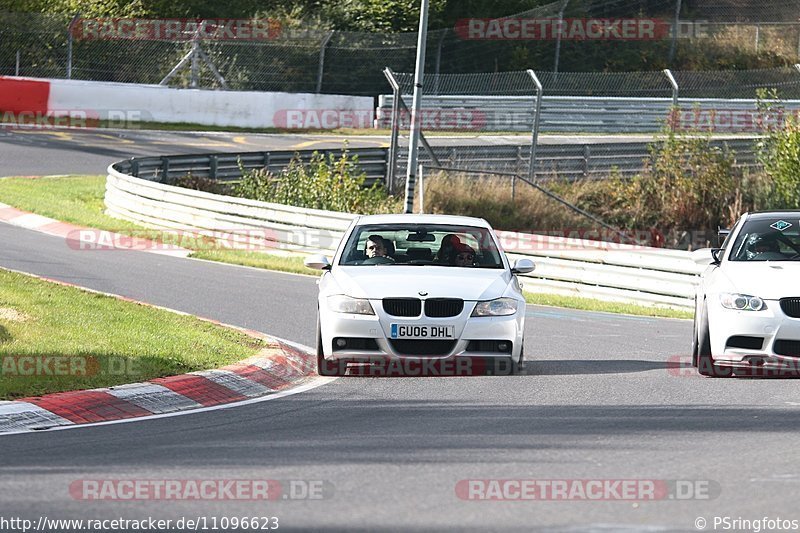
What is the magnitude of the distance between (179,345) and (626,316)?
7.89 metres

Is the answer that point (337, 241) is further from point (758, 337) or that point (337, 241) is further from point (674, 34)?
point (674, 34)

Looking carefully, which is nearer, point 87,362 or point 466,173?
point 87,362

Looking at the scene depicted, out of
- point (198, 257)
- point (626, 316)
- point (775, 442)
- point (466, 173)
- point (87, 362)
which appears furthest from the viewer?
point (466, 173)

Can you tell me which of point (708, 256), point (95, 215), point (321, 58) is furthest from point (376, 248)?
point (321, 58)

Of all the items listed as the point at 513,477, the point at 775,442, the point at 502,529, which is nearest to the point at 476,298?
the point at 775,442

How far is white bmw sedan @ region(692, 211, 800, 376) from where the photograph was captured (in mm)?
11375

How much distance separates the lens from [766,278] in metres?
11.7

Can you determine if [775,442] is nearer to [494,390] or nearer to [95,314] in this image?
[494,390]

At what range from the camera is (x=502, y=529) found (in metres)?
6.14

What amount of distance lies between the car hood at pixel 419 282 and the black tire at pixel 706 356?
5.59ft

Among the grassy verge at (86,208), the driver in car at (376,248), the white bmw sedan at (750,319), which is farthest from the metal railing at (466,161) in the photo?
the white bmw sedan at (750,319)

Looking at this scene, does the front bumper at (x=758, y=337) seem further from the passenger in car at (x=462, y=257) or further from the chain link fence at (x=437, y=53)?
the chain link fence at (x=437, y=53)

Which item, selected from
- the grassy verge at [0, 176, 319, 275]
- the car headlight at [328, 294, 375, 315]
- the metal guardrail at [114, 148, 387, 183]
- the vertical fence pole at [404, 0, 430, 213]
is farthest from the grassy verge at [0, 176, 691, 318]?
the car headlight at [328, 294, 375, 315]

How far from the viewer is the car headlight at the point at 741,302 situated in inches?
451
